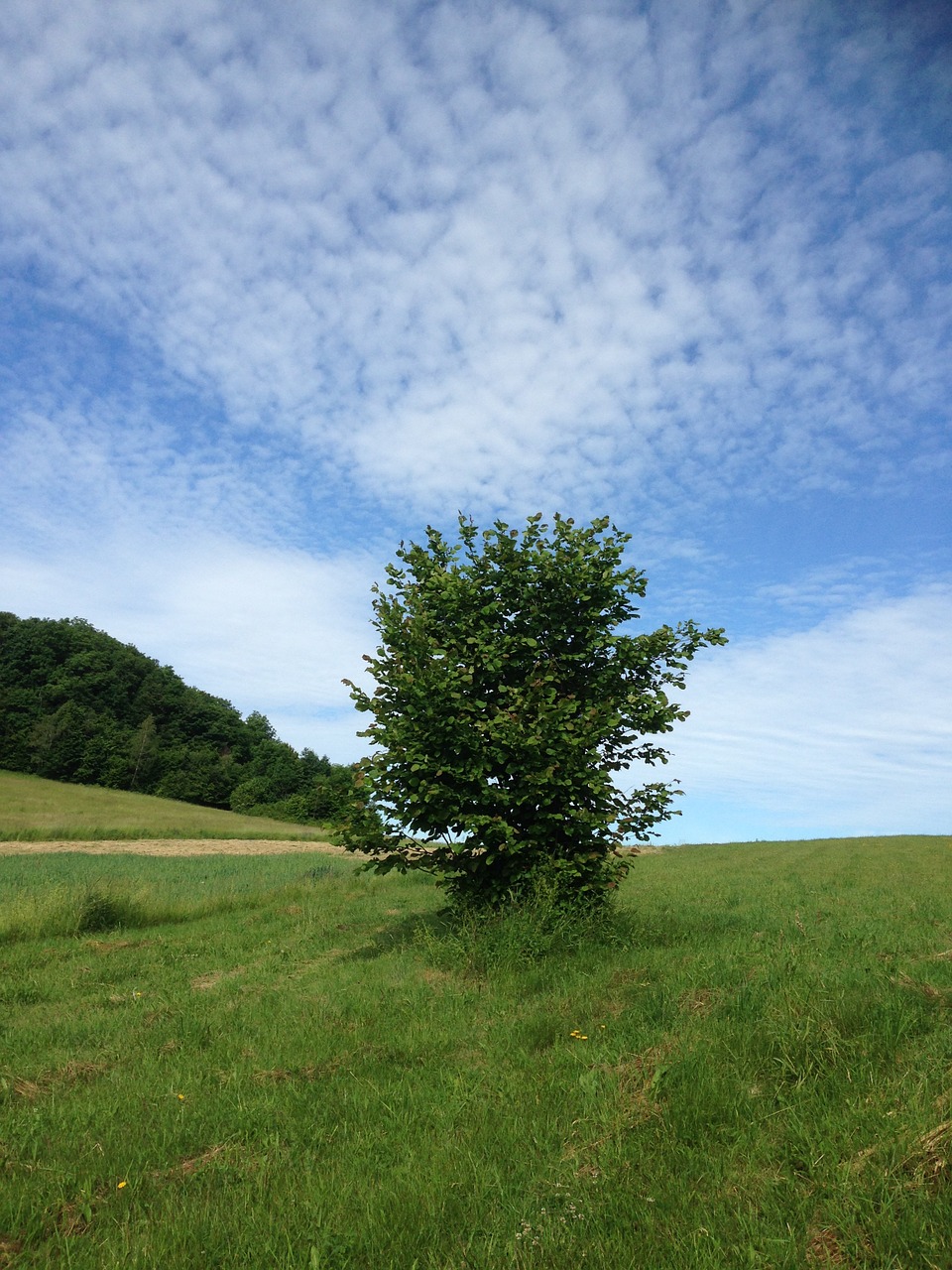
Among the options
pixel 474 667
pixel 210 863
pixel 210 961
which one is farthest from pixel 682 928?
pixel 210 863

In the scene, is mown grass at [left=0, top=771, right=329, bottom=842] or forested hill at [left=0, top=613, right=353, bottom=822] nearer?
mown grass at [left=0, top=771, right=329, bottom=842]

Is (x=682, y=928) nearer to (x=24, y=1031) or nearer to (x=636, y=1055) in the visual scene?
(x=636, y=1055)

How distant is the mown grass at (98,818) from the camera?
1989 inches

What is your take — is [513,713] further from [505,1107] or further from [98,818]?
[98,818]

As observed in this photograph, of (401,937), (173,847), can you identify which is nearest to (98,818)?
(173,847)

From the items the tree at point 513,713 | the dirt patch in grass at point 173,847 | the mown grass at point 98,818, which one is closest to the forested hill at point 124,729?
the mown grass at point 98,818

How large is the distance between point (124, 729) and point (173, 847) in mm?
54609

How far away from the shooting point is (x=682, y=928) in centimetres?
1158

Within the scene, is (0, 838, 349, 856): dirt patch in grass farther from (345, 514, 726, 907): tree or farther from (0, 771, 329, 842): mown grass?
(345, 514, 726, 907): tree

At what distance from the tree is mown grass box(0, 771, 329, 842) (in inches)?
1600

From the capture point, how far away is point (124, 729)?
9594 centimetres

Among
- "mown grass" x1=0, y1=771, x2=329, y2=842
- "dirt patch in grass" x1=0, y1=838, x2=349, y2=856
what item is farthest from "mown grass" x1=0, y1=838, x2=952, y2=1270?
"mown grass" x1=0, y1=771, x2=329, y2=842

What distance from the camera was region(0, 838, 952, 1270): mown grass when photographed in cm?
386

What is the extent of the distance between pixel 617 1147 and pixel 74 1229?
11.2 ft
